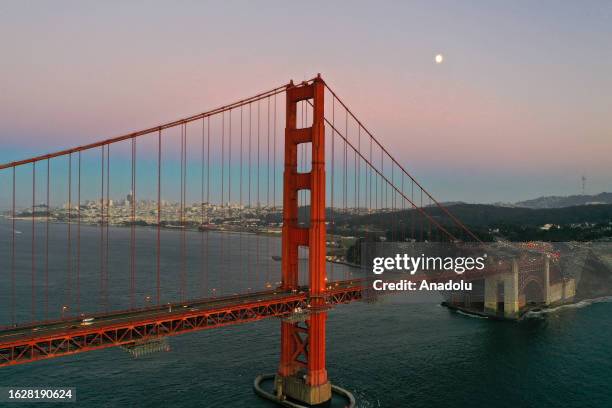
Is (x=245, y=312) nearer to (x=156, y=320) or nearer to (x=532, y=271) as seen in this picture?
(x=156, y=320)

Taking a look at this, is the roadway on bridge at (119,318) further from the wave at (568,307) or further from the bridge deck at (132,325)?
the wave at (568,307)

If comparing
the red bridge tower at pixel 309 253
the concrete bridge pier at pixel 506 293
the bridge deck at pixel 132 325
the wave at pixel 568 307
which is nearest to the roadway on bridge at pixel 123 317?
the bridge deck at pixel 132 325

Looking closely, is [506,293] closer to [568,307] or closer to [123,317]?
[568,307]

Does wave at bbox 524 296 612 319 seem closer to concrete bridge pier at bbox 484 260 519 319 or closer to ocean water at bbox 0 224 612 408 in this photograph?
concrete bridge pier at bbox 484 260 519 319

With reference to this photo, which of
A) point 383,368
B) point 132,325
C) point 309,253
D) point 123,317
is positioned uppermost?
point 309,253

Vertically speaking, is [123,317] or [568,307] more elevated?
[123,317]

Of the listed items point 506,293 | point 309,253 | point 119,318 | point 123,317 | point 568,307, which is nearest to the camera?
point 119,318

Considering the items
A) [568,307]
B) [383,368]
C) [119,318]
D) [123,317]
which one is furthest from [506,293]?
[119,318]

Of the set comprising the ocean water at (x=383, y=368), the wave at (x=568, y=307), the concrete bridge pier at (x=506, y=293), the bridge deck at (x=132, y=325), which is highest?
the bridge deck at (x=132, y=325)
